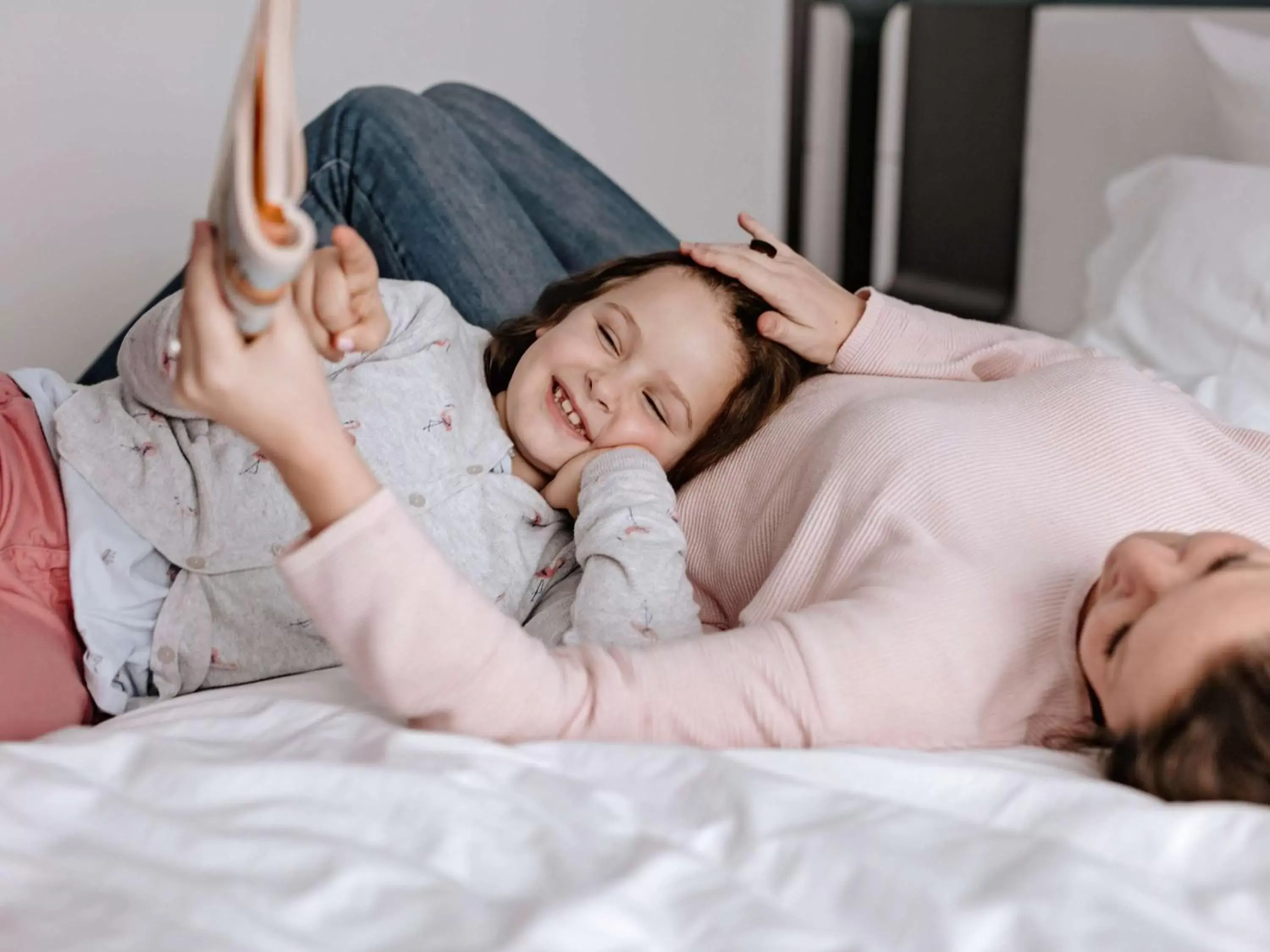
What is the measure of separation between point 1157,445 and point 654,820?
56cm

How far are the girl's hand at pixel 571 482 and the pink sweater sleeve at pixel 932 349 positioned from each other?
28 cm

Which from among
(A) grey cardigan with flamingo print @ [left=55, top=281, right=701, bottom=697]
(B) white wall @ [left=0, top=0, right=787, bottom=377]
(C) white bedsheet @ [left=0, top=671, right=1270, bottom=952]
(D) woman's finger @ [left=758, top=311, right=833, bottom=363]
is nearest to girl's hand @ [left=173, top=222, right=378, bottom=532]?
(C) white bedsheet @ [left=0, top=671, right=1270, bottom=952]

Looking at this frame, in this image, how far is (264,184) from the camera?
59 cm

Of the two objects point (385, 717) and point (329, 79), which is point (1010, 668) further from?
point (329, 79)

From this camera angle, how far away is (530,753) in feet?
2.48

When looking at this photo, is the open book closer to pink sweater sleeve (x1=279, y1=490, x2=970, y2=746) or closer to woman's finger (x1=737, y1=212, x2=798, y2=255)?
pink sweater sleeve (x1=279, y1=490, x2=970, y2=746)

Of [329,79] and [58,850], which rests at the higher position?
[329,79]

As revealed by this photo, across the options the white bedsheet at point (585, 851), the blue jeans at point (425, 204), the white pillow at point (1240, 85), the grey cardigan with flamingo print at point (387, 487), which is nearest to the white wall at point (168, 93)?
the blue jeans at point (425, 204)

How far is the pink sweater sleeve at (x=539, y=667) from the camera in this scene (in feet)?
2.26

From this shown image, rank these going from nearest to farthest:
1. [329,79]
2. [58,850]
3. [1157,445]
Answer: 1. [58,850]
2. [1157,445]
3. [329,79]

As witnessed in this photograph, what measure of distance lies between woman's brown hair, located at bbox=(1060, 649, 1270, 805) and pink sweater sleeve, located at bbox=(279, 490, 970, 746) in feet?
0.45

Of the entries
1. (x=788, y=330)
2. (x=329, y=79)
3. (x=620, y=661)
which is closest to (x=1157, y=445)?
(x=788, y=330)

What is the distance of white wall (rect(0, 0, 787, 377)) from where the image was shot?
1870 mm

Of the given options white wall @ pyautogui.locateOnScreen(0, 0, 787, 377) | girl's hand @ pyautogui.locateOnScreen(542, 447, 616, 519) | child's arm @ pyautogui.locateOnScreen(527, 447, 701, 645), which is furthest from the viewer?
white wall @ pyautogui.locateOnScreen(0, 0, 787, 377)
